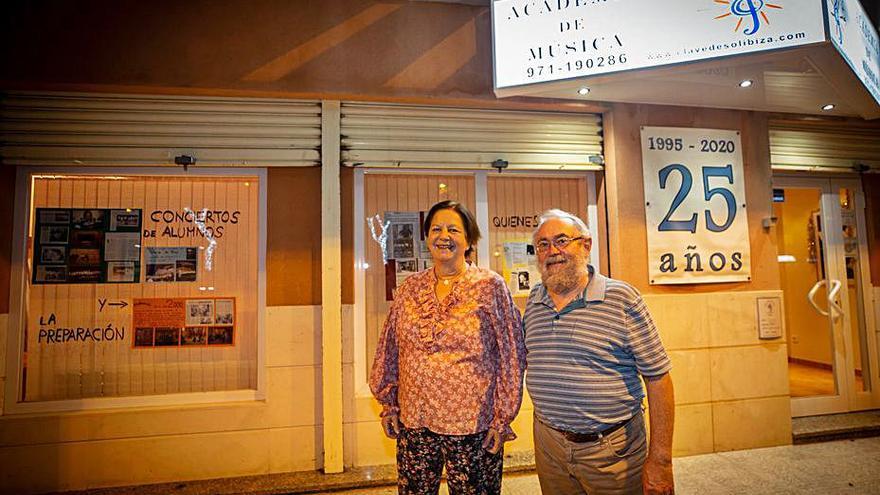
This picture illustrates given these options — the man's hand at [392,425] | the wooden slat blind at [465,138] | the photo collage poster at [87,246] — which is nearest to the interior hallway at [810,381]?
the wooden slat blind at [465,138]

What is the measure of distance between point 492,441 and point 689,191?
313 centimetres

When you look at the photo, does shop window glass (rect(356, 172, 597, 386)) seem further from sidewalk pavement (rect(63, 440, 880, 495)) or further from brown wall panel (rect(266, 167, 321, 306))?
sidewalk pavement (rect(63, 440, 880, 495))

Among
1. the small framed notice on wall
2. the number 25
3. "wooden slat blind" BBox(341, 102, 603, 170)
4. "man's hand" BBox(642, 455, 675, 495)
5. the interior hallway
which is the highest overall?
"wooden slat blind" BBox(341, 102, 603, 170)

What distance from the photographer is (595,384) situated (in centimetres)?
192

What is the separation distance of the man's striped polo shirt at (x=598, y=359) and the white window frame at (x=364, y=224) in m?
1.90

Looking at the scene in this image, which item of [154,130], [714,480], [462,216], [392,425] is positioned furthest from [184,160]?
[714,480]

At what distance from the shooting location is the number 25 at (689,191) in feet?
13.0

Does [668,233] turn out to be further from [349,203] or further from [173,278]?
[173,278]

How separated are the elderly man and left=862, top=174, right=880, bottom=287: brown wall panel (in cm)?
461

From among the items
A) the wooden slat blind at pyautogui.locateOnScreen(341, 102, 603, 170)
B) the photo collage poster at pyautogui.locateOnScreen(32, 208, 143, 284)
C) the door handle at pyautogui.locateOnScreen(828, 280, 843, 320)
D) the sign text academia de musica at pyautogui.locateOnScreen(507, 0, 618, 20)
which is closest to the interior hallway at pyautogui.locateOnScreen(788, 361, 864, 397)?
the door handle at pyautogui.locateOnScreen(828, 280, 843, 320)

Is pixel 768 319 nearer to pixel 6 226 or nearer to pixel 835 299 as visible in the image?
pixel 835 299

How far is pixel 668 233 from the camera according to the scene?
12.9 feet

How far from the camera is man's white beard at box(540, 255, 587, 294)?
204 centimetres

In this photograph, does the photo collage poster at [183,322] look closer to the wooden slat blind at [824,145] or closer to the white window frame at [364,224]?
the white window frame at [364,224]
